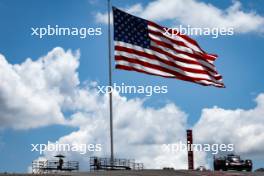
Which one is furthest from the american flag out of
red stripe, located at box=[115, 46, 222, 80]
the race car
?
the race car

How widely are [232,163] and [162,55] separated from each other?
1940 cm

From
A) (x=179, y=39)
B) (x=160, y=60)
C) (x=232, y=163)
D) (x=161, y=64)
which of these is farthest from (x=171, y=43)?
(x=232, y=163)

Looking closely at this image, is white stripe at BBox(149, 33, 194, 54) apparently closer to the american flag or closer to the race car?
the american flag

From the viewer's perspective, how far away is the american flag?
111ft

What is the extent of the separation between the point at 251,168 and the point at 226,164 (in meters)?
2.19

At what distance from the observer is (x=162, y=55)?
34531mm

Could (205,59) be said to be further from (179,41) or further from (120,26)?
(120,26)

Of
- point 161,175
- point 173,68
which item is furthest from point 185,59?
point 161,175

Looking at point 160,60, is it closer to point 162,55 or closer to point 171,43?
point 162,55

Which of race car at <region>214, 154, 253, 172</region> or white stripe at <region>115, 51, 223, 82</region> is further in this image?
race car at <region>214, 154, 253, 172</region>

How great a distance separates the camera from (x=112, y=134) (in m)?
36.9

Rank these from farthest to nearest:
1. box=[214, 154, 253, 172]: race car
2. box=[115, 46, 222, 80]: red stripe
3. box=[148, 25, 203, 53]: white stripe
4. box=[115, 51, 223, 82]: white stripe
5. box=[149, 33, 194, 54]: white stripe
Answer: box=[214, 154, 253, 172]: race car → box=[148, 25, 203, 53]: white stripe → box=[149, 33, 194, 54]: white stripe → box=[115, 46, 222, 80]: red stripe → box=[115, 51, 223, 82]: white stripe

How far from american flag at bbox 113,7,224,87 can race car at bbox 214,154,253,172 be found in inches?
674

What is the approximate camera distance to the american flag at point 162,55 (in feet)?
111
